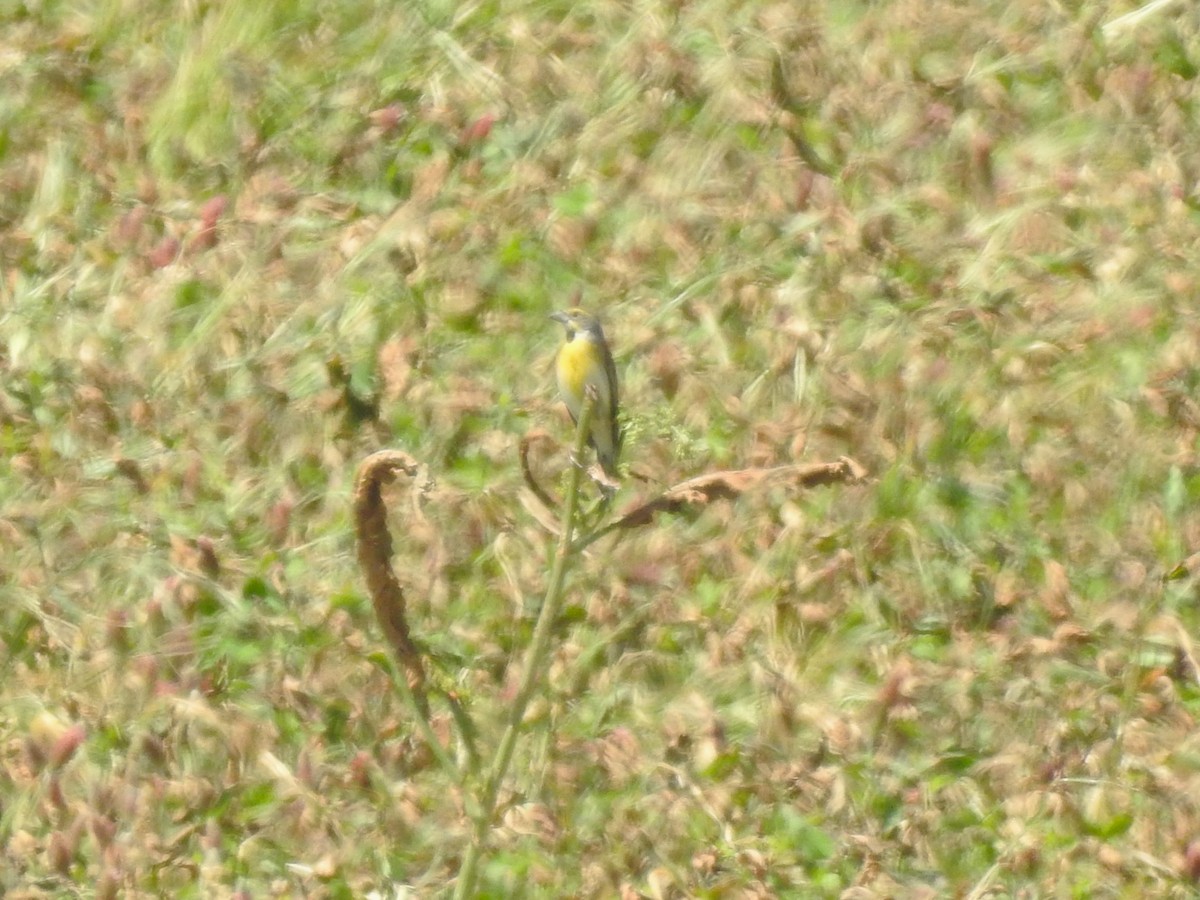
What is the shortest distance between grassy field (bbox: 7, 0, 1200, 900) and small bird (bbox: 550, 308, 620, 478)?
192mm

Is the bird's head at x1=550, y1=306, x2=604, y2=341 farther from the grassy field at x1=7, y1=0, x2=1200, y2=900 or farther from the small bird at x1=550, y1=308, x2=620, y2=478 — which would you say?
the grassy field at x1=7, y1=0, x2=1200, y2=900

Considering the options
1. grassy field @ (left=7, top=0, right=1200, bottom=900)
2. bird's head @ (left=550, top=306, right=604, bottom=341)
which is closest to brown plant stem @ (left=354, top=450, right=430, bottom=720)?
grassy field @ (left=7, top=0, right=1200, bottom=900)

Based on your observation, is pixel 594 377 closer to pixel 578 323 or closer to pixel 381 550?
pixel 578 323

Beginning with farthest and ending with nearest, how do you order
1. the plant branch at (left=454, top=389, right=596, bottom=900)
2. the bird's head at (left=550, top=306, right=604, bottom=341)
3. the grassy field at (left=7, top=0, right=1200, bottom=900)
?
the bird's head at (left=550, top=306, right=604, bottom=341), the grassy field at (left=7, top=0, right=1200, bottom=900), the plant branch at (left=454, top=389, right=596, bottom=900)

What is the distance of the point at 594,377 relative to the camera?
16.7ft

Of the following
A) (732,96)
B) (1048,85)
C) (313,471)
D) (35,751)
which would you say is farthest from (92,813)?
(1048,85)

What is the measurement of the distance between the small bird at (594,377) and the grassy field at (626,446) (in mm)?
192

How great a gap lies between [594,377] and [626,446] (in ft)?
3.30

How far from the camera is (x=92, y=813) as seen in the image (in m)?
4.45

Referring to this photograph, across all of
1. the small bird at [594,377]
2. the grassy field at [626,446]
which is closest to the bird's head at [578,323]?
the small bird at [594,377]

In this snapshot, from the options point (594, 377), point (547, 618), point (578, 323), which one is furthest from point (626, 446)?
point (547, 618)

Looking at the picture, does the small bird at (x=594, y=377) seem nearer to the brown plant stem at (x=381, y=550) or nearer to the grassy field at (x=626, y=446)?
the grassy field at (x=626, y=446)

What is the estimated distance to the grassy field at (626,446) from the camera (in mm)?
4488

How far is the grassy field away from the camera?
14.7 ft
